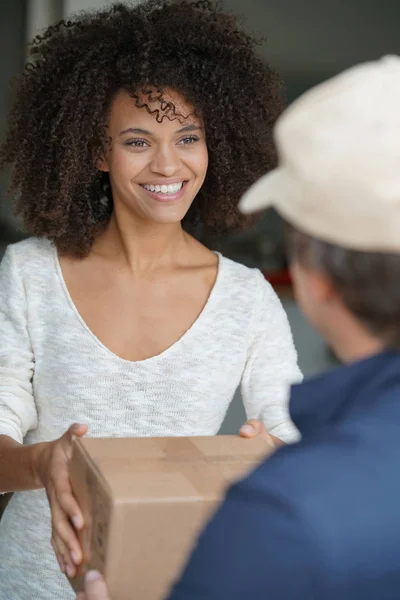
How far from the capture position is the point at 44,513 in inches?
74.6

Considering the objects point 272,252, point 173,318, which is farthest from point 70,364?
point 272,252

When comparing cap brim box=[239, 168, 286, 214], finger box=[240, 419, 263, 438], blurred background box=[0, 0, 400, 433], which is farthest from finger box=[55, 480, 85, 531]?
blurred background box=[0, 0, 400, 433]

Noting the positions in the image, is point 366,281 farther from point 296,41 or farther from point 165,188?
point 296,41

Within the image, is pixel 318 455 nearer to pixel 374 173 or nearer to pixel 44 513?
pixel 374 173

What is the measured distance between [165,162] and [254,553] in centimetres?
119

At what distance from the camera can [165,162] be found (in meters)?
1.90

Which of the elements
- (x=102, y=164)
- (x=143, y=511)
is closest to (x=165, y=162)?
(x=102, y=164)

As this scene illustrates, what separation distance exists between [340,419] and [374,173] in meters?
0.22

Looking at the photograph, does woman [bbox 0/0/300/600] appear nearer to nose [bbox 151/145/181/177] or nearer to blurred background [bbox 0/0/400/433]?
nose [bbox 151/145/181/177]

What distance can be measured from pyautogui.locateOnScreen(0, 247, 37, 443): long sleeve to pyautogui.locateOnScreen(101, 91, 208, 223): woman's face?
0.28 m

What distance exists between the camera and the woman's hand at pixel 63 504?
1.35 m

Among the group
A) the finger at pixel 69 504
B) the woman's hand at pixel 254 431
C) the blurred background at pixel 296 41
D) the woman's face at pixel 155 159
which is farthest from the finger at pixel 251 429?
the blurred background at pixel 296 41

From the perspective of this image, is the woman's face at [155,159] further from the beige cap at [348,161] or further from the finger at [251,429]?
the beige cap at [348,161]

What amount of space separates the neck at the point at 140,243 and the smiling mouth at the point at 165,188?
0.36 ft
